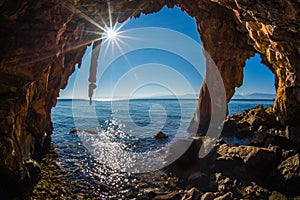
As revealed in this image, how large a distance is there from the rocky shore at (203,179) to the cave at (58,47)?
1787 mm

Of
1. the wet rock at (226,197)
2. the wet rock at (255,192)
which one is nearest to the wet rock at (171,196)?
the wet rock at (226,197)

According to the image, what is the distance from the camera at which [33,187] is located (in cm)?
1172

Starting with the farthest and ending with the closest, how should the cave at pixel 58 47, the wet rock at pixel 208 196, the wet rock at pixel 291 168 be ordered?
the wet rock at pixel 291 168
the wet rock at pixel 208 196
the cave at pixel 58 47

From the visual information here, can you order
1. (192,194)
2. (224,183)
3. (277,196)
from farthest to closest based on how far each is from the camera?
(224,183), (192,194), (277,196)

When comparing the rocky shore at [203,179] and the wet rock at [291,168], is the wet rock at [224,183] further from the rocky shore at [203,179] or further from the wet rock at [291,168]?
the wet rock at [291,168]

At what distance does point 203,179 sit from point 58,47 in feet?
45.6

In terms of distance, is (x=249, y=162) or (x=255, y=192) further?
(x=249, y=162)

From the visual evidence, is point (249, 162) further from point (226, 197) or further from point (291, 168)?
point (226, 197)

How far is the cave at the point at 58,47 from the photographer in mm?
9547

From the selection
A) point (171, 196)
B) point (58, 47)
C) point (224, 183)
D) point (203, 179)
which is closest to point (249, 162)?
point (224, 183)

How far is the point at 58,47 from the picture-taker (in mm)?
13461

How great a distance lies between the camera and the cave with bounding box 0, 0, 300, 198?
31.3 feet

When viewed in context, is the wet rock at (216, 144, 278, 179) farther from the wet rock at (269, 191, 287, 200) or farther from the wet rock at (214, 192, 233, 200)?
the wet rock at (214, 192, 233, 200)

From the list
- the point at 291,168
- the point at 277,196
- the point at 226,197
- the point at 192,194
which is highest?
the point at 291,168
